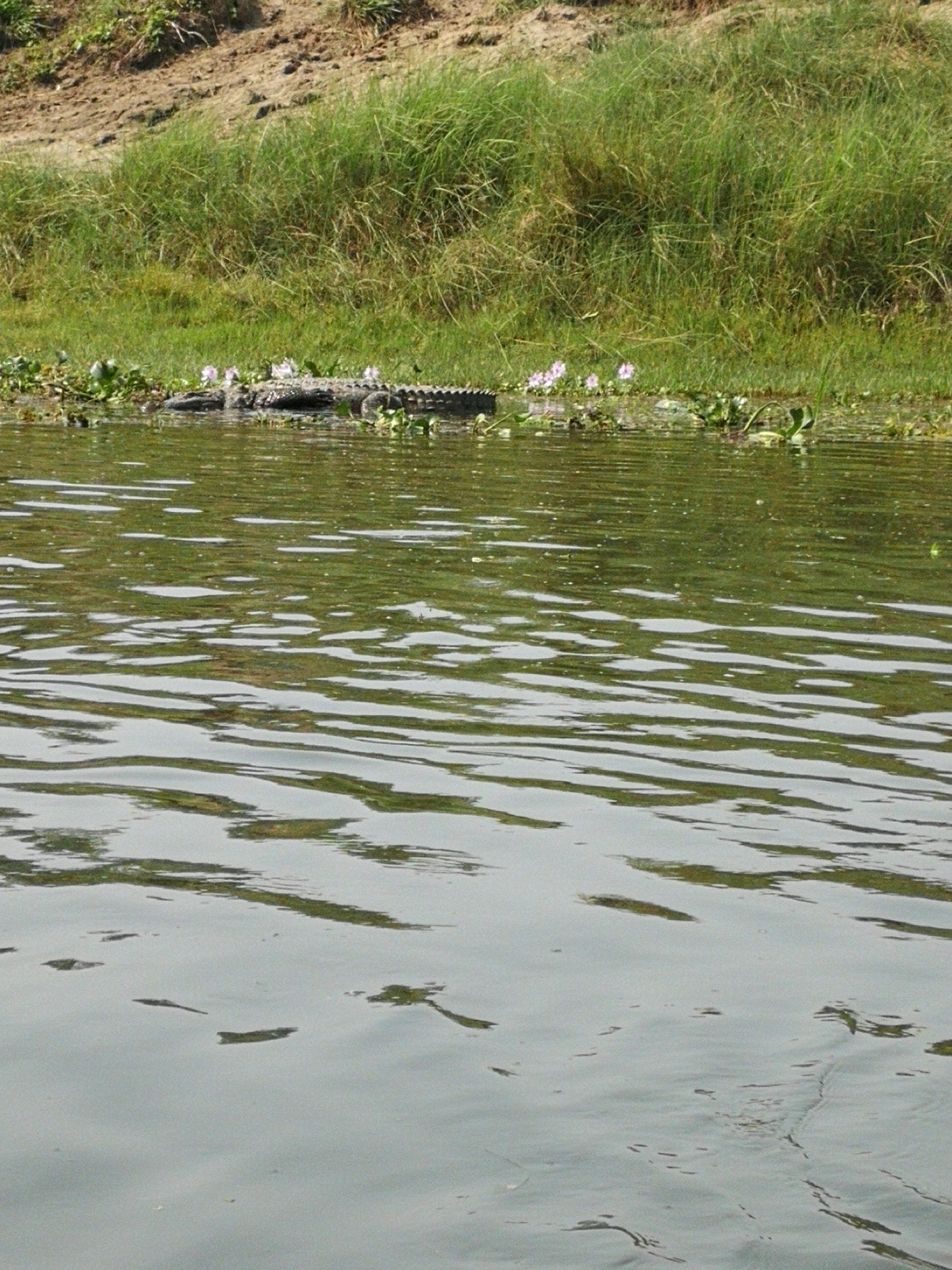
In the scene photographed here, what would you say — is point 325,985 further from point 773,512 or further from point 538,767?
point 773,512

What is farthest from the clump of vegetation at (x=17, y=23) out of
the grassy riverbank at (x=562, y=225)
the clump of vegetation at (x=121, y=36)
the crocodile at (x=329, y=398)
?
the crocodile at (x=329, y=398)

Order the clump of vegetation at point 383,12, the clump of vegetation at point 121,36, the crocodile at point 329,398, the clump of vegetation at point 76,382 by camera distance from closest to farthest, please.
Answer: the crocodile at point 329,398, the clump of vegetation at point 76,382, the clump of vegetation at point 383,12, the clump of vegetation at point 121,36

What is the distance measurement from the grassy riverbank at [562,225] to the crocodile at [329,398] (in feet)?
6.17

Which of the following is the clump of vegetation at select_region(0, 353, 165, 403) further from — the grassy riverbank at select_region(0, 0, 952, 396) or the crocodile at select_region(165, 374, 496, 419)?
the grassy riverbank at select_region(0, 0, 952, 396)

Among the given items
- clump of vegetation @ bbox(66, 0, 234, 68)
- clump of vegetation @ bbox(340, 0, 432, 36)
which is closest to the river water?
clump of vegetation @ bbox(340, 0, 432, 36)

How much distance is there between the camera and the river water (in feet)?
6.41

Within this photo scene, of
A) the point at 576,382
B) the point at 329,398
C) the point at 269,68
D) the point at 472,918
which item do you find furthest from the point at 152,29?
the point at 472,918

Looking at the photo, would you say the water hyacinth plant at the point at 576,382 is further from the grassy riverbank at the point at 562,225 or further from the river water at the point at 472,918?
the river water at the point at 472,918

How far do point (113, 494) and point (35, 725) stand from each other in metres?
4.13

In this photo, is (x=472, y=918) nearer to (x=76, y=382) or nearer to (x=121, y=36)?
(x=76, y=382)

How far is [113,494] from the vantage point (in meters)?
7.95

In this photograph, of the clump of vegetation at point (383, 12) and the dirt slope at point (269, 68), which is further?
the clump of vegetation at point (383, 12)

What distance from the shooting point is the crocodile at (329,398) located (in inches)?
480

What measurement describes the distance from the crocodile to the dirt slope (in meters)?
8.68
